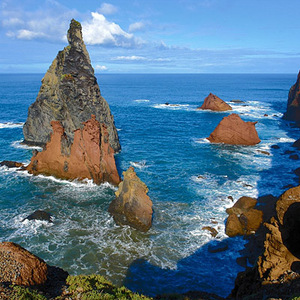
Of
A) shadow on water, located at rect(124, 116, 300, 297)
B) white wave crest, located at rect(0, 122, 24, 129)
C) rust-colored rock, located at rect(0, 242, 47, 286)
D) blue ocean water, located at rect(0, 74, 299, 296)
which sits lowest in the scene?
shadow on water, located at rect(124, 116, 300, 297)

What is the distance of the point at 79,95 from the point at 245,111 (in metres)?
76.8

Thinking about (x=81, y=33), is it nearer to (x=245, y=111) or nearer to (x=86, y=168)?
(x=86, y=168)

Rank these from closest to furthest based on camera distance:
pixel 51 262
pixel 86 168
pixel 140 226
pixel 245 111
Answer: pixel 51 262 < pixel 140 226 < pixel 86 168 < pixel 245 111

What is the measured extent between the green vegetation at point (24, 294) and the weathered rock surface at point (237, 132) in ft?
185

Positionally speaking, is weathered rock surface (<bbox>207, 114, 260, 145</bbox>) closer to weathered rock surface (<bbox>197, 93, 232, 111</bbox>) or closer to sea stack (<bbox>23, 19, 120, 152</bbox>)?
sea stack (<bbox>23, 19, 120, 152</bbox>)

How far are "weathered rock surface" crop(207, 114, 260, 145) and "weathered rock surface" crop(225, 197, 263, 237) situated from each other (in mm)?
32071

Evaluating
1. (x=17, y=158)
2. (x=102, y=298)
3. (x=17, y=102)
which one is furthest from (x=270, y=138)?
(x=17, y=102)

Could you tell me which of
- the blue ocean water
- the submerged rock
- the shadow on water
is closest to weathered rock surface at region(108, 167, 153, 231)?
the blue ocean water

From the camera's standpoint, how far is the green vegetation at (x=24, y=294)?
38.7 ft

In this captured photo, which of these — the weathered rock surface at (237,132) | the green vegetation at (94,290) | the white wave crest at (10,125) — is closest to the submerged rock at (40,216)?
the green vegetation at (94,290)

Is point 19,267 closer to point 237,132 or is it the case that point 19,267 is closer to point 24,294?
point 24,294

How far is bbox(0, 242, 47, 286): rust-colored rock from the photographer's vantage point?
13.6 metres

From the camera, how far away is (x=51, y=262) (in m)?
25.0

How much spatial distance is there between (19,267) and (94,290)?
415cm
